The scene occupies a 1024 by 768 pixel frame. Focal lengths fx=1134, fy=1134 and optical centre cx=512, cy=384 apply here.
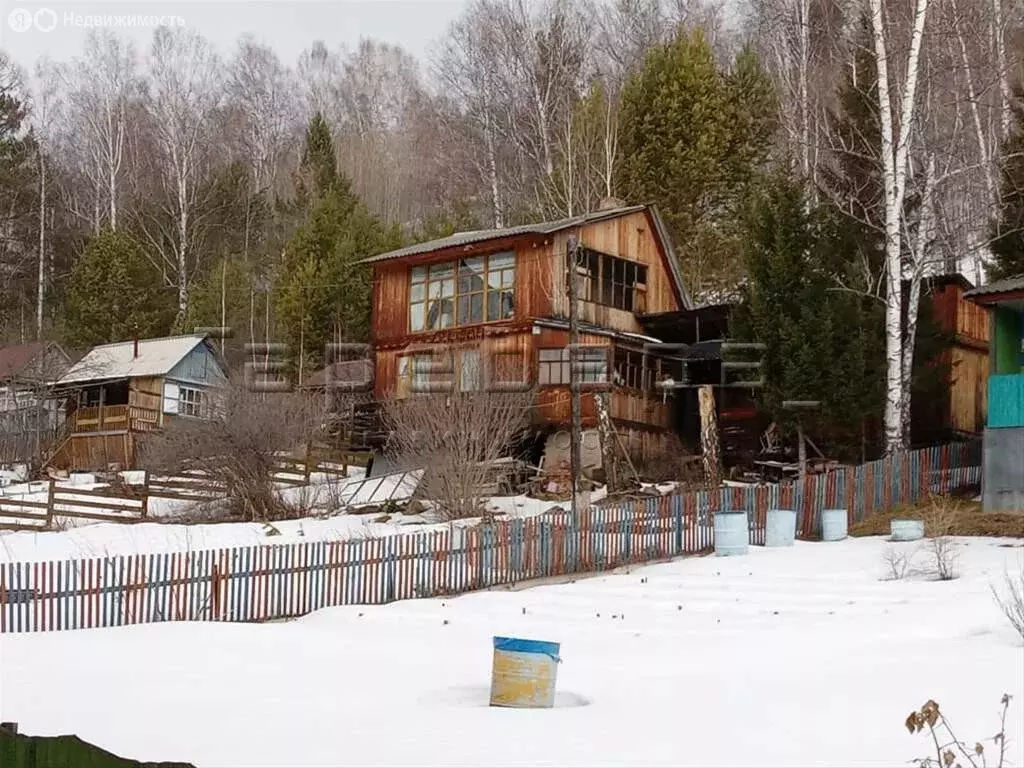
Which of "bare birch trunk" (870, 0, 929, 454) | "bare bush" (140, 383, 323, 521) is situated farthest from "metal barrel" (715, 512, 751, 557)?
"bare bush" (140, 383, 323, 521)

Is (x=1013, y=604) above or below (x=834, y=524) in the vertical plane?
below

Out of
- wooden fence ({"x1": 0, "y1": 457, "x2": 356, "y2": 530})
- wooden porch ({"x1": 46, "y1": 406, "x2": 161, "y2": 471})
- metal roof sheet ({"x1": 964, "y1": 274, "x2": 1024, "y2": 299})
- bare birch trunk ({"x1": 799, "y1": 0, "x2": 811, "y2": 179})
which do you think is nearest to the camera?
metal roof sheet ({"x1": 964, "y1": 274, "x2": 1024, "y2": 299})

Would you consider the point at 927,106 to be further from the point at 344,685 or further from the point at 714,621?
the point at 344,685

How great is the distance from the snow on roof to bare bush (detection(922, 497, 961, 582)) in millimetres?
30479

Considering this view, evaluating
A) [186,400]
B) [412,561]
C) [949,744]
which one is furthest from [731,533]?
[186,400]

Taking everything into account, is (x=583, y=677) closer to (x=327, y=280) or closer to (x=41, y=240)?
(x=327, y=280)

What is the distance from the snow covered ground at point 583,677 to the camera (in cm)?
827

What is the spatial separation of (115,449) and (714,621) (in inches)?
1229

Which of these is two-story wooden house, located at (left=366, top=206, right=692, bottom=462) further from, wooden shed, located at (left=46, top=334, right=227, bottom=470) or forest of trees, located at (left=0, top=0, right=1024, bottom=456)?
wooden shed, located at (left=46, top=334, right=227, bottom=470)

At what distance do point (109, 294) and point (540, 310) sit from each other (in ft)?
89.4

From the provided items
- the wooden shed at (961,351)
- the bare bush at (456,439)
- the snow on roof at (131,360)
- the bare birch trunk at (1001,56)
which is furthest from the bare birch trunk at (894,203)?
the snow on roof at (131,360)

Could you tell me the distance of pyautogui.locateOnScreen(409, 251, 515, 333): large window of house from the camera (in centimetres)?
3262

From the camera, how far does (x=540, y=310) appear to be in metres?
31.7

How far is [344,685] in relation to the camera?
11.0 metres
